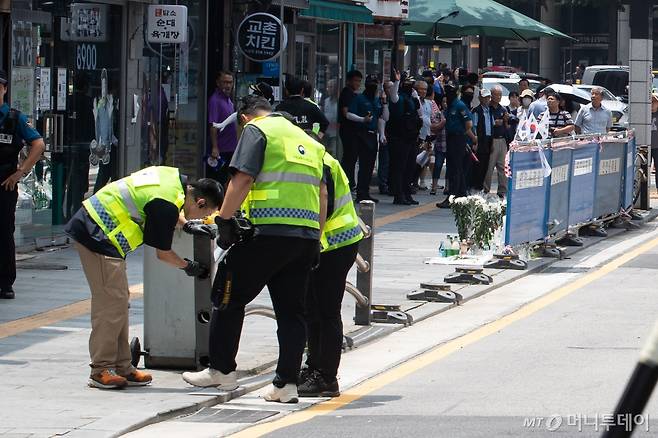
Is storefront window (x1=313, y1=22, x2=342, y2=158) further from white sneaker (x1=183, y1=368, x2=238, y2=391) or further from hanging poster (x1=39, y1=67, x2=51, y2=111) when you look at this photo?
white sneaker (x1=183, y1=368, x2=238, y2=391)

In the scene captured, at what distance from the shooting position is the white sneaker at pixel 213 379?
27.8 ft

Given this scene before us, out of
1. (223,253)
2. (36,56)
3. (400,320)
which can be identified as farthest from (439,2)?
(223,253)

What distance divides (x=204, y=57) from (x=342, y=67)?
540cm

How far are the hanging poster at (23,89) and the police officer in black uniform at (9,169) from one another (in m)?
2.76

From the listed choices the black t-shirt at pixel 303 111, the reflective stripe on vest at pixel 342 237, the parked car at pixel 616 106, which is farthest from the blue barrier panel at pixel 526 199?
the parked car at pixel 616 106

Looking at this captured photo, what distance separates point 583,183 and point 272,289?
32.9 feet

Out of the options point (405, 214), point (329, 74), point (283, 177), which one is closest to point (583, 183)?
point (405, 214)

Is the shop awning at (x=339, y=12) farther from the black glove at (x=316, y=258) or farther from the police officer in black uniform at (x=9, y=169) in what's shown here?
the black glove at (x=316, y=258)

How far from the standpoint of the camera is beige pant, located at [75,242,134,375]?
852 cm

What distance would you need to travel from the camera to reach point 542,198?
16.0 meters

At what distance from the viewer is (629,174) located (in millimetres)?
20328

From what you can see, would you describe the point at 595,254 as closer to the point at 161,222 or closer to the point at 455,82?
the point at 161,222

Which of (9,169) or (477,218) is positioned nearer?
(9,169)

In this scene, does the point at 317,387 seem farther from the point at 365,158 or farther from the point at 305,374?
the point at 365,158
